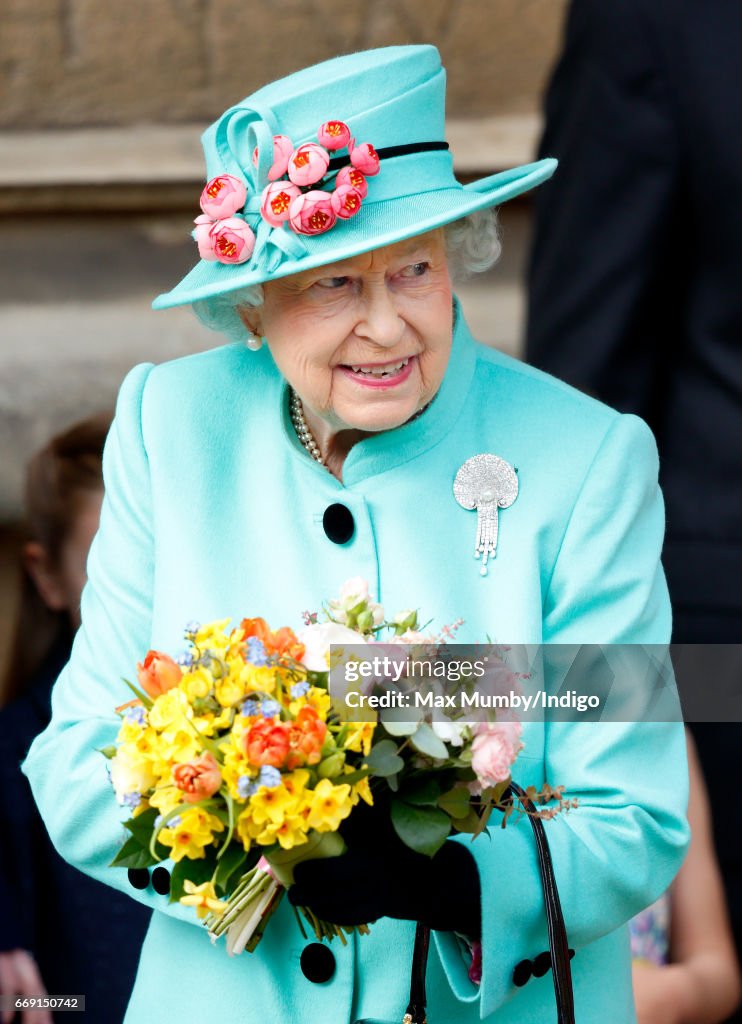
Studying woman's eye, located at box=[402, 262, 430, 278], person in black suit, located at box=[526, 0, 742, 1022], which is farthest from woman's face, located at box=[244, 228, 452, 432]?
person in black suit, located at box=[526, 0, 742, 1022]

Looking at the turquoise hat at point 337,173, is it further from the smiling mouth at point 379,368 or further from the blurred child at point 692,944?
the blurred child at point 692,944

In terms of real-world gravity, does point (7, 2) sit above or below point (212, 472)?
above

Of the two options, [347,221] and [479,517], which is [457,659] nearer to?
[479,517]

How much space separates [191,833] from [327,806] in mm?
153

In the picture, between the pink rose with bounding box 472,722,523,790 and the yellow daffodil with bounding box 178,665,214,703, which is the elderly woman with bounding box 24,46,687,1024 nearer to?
the pink rose with bounding box 472,722,523,790

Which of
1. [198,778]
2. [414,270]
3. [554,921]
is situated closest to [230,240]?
[414,270]

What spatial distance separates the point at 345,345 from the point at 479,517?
296 mm

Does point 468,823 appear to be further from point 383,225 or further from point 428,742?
point 383,225

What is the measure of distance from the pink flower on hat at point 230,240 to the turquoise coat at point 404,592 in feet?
0.94

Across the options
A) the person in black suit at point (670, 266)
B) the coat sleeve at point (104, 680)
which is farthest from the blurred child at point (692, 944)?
the coat sleeve at point (104, 680)

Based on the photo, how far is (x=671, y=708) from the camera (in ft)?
7.03

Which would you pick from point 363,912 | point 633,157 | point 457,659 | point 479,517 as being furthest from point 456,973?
point 633,157

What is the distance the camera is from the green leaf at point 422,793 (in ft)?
5.98

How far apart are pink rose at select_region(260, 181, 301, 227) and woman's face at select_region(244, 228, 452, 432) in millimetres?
81
